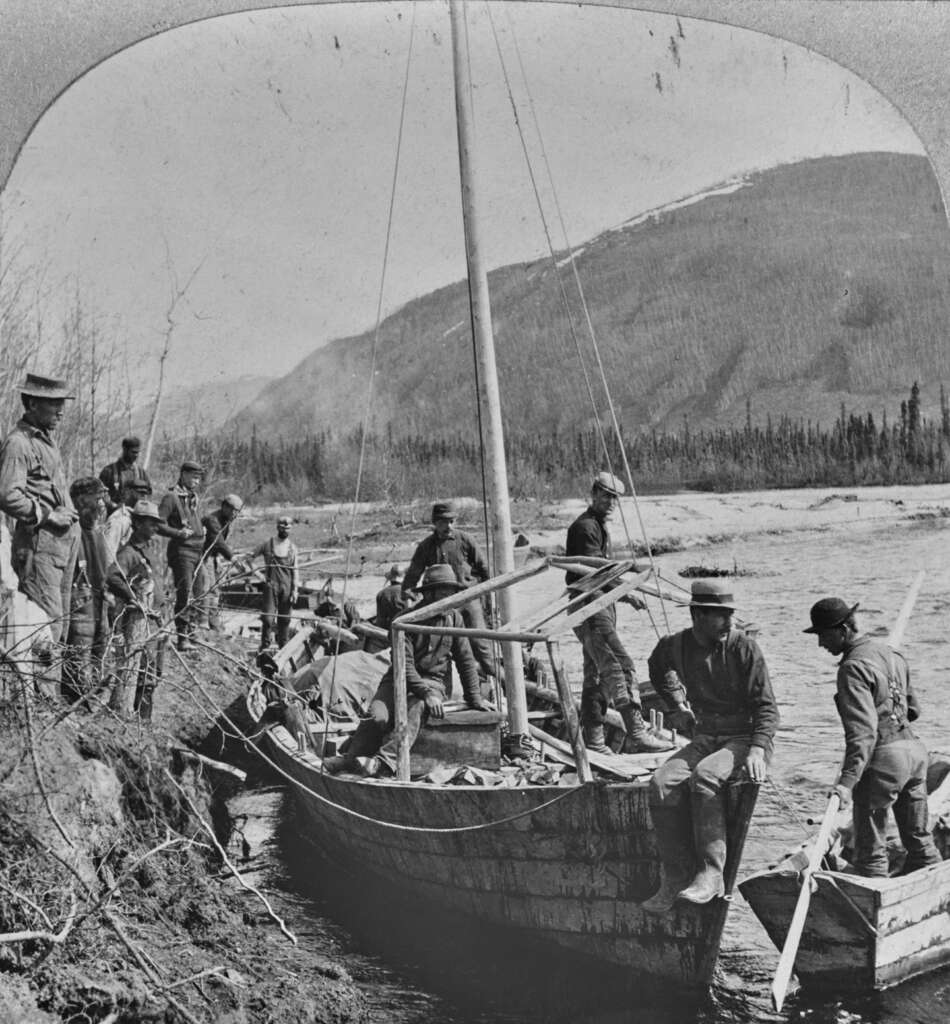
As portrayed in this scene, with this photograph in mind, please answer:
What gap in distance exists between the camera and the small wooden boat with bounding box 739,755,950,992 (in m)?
6.49

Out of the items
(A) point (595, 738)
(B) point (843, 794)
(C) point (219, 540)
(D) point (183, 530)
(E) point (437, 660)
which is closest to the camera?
(B) point (843, 794)

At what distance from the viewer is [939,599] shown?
1797 cm

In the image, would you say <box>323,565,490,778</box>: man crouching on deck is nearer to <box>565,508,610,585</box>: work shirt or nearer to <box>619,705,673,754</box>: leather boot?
<box>565,508,610,585</box>: work shirt

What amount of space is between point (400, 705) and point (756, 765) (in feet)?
8.82

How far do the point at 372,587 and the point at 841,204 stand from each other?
1006cm

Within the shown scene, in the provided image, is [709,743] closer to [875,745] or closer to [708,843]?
[708,843]

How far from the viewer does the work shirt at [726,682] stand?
21.5ft

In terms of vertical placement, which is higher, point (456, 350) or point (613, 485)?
point (456, 350)

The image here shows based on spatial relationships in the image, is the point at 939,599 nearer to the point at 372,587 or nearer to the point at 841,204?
the point at 841,204

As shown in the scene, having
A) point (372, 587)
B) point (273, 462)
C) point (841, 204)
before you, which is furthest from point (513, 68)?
point (372, 587)

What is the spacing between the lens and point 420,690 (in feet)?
28.6

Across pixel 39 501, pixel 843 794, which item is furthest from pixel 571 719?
pixel 39 501

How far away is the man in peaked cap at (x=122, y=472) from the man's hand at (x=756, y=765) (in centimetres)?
636

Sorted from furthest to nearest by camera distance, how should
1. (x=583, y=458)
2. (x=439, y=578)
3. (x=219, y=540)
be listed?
(x=583, y=458) → (x=219, y=540) → (x=439, y=578)
